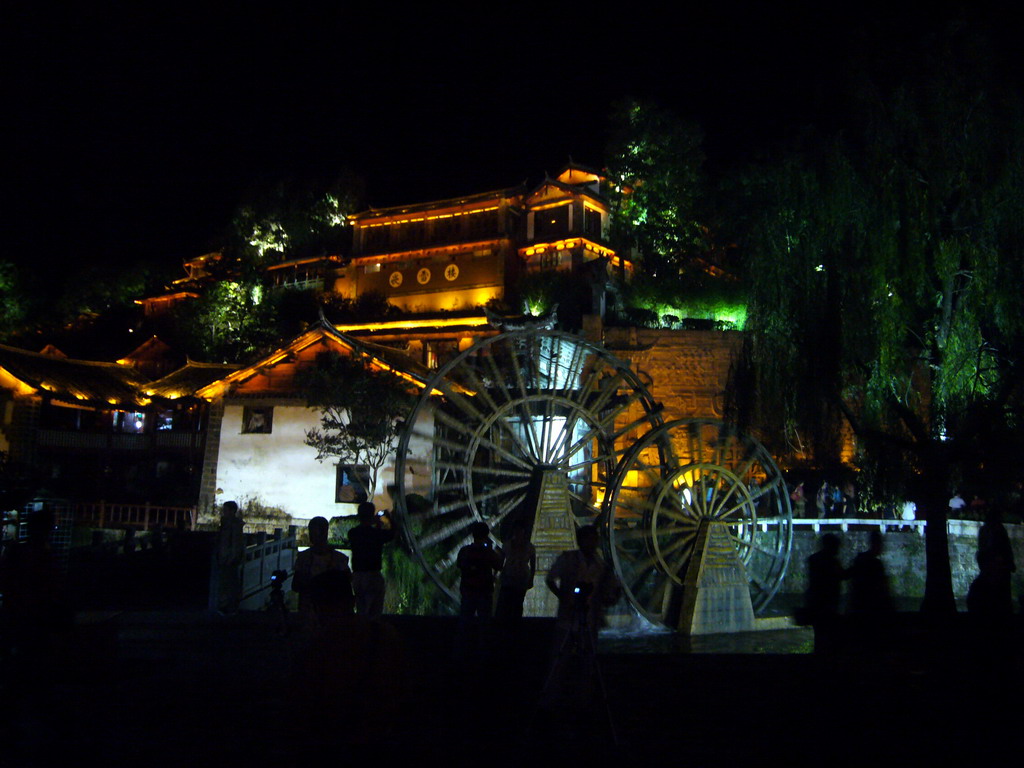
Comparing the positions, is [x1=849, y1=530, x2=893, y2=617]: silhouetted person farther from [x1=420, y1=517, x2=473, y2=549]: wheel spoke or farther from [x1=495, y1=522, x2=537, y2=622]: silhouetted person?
[x1=420, y1=517, x2=473, y2=549]: wheel spoke

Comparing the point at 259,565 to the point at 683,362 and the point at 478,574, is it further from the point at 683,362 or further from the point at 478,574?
the point at 683,362

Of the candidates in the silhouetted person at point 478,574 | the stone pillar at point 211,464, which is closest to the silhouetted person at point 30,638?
the silhouetted person at point 478,574

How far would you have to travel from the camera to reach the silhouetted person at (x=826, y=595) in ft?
23.9

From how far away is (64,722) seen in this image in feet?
15.6

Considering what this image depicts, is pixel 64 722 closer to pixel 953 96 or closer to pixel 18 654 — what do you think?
pixel 18 654

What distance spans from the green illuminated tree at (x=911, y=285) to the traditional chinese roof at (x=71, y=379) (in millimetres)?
22942

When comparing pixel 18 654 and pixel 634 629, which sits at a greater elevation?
pixel 18 654

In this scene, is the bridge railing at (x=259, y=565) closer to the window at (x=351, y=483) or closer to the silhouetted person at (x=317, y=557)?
the silhouetted person at (x=317, y=557)

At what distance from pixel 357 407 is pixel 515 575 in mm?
11660

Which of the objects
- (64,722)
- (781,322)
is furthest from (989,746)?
(781,322)

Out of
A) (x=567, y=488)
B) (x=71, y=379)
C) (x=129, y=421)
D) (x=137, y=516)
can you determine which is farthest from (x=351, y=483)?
(x=129, y=421)

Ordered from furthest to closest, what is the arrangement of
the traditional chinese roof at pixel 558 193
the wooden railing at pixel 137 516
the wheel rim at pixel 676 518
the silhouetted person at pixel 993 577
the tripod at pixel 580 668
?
1. the traditional chinese roof at pixel 558 193
2. the wooden railing at pixel 137 516
3. the wheel rim at pixel 676 518
4. the silhouetted person at pixel 993 577
5. the tripod at pixel 580 668

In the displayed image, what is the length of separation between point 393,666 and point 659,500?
1193cm

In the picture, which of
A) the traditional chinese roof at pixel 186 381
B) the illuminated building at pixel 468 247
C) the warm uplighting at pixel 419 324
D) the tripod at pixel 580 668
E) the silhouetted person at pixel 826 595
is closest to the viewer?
the tripod at pixel 580 668
